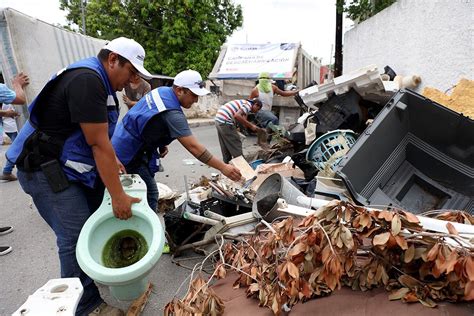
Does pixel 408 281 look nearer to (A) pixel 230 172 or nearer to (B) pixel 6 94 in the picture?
(A) pixel 230 172

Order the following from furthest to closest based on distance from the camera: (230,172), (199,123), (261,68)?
1. (199,123)
2. (261,68)
3. (230,172)

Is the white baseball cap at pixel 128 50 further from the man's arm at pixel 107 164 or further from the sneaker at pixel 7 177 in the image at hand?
the sneaker at pixel 7 177

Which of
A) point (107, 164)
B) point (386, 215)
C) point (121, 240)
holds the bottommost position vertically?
point (121, 240)

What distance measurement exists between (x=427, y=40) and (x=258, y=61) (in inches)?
210

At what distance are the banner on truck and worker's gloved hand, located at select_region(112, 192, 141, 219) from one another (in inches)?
289

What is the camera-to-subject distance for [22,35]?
168 inches

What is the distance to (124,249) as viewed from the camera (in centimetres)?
223

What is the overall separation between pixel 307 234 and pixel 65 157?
1.45 metres

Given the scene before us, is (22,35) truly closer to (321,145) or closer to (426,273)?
(321,145)

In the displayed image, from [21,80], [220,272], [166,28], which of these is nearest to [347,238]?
[220,272]

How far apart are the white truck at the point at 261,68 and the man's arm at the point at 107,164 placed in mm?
7260

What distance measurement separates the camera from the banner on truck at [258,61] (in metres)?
9.11

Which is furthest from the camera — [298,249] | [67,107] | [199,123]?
[199,123]

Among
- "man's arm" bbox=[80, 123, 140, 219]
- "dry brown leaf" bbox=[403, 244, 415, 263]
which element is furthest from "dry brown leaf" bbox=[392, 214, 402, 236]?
"man's arm" bbox=[80, 123, 140, 219]
